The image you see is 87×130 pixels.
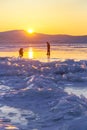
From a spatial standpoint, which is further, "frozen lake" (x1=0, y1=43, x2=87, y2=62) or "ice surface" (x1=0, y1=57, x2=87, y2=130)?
"frozen lake" (x1=0, y1=43, x2=87, y2=62)

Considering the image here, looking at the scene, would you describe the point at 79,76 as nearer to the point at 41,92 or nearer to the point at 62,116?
the point at 41,92

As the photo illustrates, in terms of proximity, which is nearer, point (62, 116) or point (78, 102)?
point (62, 116)

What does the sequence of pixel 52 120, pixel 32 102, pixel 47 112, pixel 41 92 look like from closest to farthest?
1. pixel 52 120
2. pixel 47 112
3. pixel 32 102
4. pixel 41 92

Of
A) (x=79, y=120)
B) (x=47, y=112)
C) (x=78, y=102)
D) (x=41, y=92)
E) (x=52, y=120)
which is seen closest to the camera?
(x=79, y=120)

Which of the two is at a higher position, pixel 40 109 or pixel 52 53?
pixel 52 53

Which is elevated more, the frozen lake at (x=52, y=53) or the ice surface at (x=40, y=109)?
the frozen lake at (x=52, y=53)

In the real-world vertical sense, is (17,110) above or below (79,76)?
below

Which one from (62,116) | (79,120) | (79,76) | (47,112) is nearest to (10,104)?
(47,112)

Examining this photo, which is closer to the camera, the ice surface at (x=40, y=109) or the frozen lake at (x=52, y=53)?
the ice surface at (x=40, y=109)

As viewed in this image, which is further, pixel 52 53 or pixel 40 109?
pixel 52 53

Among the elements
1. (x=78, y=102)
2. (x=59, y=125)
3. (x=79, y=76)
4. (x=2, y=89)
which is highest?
(x=79, y=76)

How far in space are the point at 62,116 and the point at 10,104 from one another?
258 cm

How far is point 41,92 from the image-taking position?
41.8ft

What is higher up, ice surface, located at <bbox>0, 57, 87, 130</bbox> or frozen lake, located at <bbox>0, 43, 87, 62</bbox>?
frozen lake, located at <bbox>0, 43, 87, 62</bbox>
